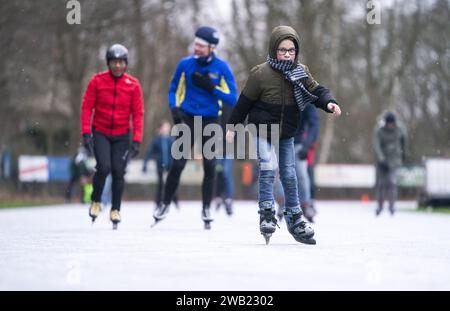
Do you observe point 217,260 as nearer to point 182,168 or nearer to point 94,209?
point 94,209

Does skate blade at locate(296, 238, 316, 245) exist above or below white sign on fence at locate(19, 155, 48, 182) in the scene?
below

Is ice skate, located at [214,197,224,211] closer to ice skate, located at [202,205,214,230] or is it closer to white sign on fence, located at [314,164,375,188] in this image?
ice skate, located at [202,205,214,230]

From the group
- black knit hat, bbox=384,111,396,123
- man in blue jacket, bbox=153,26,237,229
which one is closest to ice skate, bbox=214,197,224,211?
black knit hat, bbox=384,111,396,123

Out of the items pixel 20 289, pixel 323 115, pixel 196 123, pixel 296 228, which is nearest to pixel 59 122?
pixel 323 115

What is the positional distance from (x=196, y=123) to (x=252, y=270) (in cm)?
523

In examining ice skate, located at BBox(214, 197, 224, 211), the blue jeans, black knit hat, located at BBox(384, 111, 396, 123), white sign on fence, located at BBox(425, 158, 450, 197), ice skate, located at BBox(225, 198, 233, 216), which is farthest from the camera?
white sign on fence, located at BBox(425, 158, 450, 197)

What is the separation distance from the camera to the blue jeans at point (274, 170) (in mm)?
9500

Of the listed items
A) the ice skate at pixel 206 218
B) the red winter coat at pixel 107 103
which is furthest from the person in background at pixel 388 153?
the red winter coat at pixel 107 103

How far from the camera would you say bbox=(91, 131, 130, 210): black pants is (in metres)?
11.8

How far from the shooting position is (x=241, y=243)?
9492mm

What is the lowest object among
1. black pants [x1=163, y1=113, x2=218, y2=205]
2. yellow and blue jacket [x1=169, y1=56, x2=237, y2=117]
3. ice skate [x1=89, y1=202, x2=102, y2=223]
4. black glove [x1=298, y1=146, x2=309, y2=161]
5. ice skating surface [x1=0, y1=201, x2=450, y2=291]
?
ice skating surface [x1=0, y1=201, x2=450, y2=291]

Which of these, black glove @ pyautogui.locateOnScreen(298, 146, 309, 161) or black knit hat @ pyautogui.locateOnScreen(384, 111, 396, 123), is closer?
black glove @ pyautogui.locateOnScreen(298, 146, 309, 161)

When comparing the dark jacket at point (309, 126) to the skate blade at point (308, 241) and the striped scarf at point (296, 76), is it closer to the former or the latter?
the striped scarf at point (296, 76)
